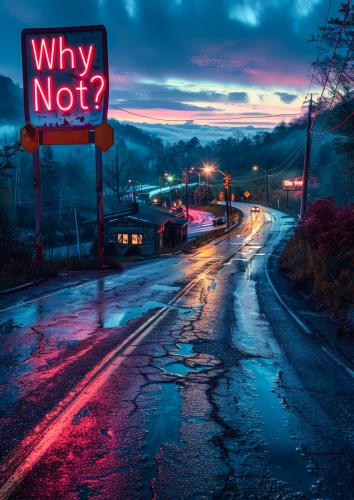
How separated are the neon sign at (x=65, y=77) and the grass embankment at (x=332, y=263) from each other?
10713 mm

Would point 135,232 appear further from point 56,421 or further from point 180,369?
point 56,421

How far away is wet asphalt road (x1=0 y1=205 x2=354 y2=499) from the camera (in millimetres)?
4105

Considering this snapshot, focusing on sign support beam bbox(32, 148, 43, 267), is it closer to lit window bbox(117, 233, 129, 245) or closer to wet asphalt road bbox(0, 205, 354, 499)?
wet asphalt road bbox(0, 205, 354, 499)

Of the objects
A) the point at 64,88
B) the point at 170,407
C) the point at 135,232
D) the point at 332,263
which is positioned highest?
the point at 64,88

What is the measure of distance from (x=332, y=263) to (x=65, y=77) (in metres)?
14.0

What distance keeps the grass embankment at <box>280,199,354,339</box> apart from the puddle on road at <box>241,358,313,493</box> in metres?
4.38

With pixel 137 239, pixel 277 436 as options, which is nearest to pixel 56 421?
pixel 277 436

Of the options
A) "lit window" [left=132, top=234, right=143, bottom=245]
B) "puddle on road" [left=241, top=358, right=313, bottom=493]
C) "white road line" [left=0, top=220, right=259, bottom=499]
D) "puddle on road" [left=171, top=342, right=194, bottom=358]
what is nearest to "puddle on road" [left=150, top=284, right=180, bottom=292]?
"white road line" [left=0, top=220, right=259, bottom=499]

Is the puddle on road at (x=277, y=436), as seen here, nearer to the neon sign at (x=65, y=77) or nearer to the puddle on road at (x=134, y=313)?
the puddle on road at (x=134, y=313)

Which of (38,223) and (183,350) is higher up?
(38,223)

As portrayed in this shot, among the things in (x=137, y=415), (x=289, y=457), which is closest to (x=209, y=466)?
(x=289, y=457)

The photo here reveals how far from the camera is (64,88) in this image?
67.5ft

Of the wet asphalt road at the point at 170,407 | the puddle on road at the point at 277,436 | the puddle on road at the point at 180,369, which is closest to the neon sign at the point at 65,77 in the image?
the wet asphalt road at the point at 170,407

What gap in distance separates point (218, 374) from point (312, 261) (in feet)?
39.3
